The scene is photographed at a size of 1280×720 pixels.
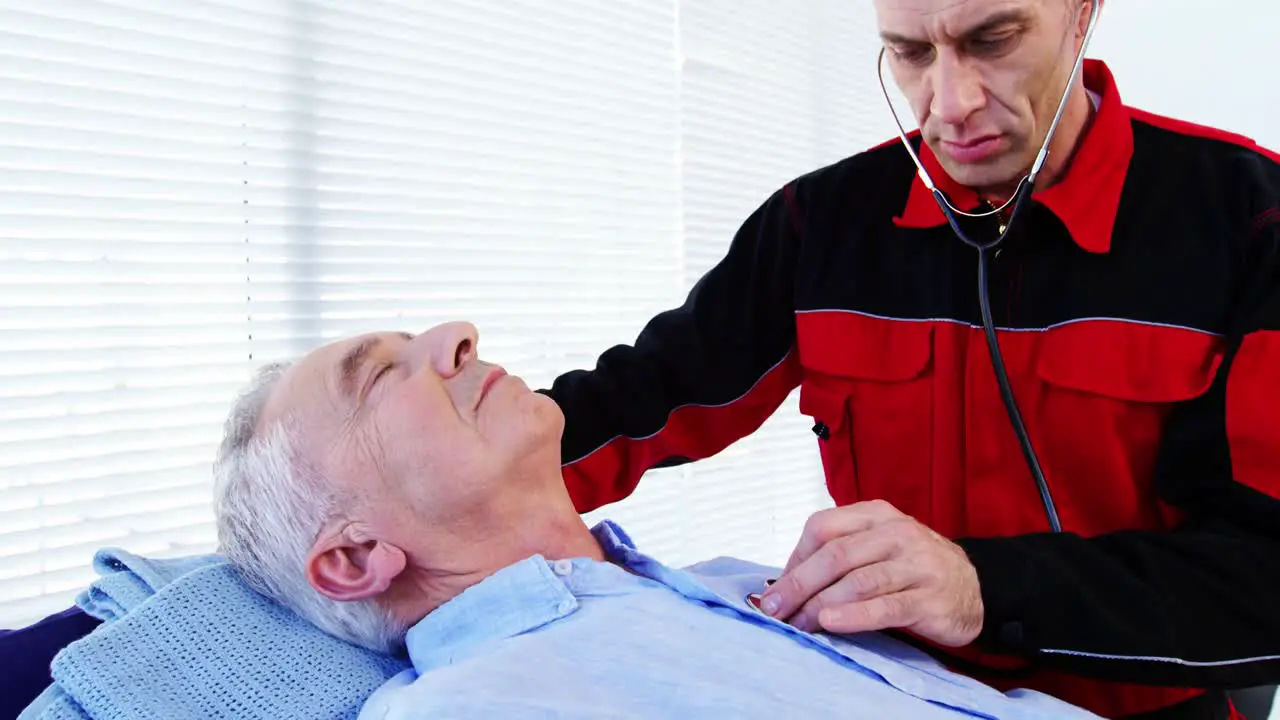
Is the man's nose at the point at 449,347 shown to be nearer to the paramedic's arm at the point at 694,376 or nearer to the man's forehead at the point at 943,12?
the paramedic's arm at the point at 694,376

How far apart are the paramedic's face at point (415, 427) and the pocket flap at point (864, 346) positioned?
50 cm

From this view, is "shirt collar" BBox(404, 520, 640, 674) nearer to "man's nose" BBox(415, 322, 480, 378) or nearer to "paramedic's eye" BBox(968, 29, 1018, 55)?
"man's nose" BBox(415, 322, 480, 378)

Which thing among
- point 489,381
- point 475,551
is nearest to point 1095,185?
point 489,381

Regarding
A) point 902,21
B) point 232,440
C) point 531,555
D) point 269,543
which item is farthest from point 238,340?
point 902,21

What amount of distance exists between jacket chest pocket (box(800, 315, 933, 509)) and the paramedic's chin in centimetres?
51

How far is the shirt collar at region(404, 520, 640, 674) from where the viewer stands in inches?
43.9

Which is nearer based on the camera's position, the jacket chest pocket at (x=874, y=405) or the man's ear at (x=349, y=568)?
the man's ear at (x=349, y=568)

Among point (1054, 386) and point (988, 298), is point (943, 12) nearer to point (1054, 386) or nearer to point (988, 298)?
point (988, 298)

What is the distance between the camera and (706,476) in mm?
2824

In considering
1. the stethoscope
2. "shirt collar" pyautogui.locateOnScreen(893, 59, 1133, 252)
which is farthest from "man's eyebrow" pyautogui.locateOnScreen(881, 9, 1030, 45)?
"shirt collar" pyautogui.locateOnScreen(893, 59, 1133, 252)

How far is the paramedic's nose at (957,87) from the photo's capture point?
1268 mm

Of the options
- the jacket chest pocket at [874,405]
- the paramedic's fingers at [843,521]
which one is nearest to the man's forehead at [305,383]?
the paramedic's fingers at [843,521]

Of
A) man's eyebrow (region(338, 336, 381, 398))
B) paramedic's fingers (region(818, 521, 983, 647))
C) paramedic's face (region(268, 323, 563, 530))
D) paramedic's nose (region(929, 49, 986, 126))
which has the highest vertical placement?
paramedic's nose (region(929, 49, 986, 126))

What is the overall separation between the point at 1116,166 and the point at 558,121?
1360 mm
